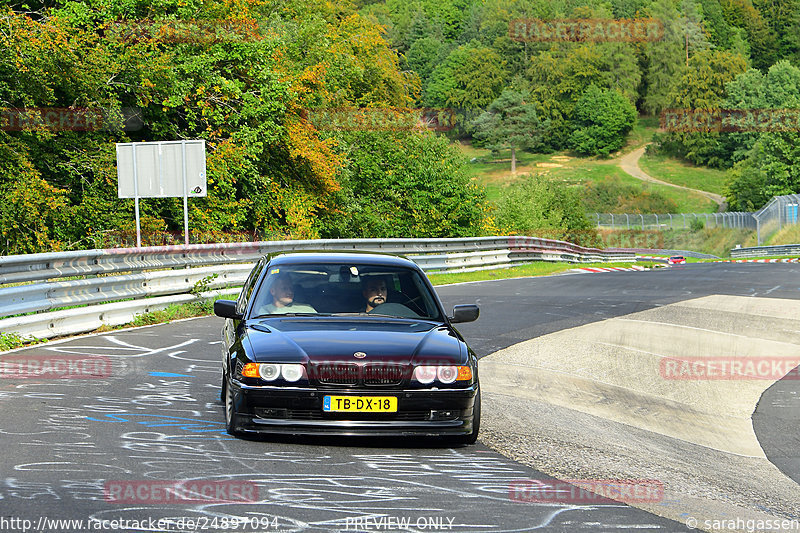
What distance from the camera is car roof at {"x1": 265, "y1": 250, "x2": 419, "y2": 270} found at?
27.8 ft

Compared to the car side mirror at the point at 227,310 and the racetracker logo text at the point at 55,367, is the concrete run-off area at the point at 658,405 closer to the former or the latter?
the car side mirror at the point at 227,310

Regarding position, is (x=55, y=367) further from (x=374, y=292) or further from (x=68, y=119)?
(x=68, y=119)

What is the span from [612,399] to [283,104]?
2218cm

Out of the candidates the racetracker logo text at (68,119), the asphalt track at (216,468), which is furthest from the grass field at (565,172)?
the asphalt track at (216,468)

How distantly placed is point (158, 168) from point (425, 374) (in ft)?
53.3

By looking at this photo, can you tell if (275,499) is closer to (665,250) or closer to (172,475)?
(172,475)

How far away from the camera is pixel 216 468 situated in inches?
242

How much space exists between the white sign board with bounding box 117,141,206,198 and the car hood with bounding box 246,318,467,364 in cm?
1483

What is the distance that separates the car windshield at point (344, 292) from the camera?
26.4 feet

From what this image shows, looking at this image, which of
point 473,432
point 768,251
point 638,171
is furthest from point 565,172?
point 473,432

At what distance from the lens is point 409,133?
159ft

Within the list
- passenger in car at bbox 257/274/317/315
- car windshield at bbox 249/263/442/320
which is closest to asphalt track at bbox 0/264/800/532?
passenger in car at bbox 257/274/317/315

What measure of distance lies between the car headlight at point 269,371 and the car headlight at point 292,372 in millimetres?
36

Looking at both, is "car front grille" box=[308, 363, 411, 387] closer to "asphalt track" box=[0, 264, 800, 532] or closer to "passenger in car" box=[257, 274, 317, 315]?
"asphalt track" box=[0, 264, 800, 532]
